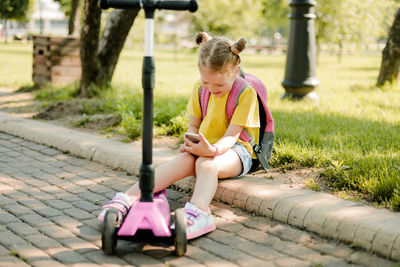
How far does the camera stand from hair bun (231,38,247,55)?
3.27m

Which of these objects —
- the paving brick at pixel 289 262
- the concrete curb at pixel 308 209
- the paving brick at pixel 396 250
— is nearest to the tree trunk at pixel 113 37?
the concrete curb at pixel 308 209

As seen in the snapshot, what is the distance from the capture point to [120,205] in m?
3.04

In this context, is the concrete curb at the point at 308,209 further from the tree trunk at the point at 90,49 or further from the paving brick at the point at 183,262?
the tree trunk at the point at 90,49

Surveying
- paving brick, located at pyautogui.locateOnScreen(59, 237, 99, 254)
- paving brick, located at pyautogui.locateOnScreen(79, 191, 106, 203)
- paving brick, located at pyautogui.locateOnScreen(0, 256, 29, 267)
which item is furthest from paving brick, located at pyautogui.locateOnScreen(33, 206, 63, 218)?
paving brick, located at pyautogui.locateOnScreen(0, 256, 29, 267)

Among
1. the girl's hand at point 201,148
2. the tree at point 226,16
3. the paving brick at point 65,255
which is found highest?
the tree at point 226,16

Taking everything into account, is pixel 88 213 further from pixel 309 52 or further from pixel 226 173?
pixel 309 52

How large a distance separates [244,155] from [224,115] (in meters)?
0.33

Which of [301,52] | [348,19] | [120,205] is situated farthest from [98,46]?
[348,19]

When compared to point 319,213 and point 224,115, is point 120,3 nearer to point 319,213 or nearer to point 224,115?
point 224,115

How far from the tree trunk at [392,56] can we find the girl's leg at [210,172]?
610cm

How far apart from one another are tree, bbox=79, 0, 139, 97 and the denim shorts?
4299 millimetres

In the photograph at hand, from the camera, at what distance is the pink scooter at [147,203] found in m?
2.64

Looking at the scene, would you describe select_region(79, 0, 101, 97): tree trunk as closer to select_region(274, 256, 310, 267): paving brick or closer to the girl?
the girl

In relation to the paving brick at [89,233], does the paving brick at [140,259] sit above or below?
below
